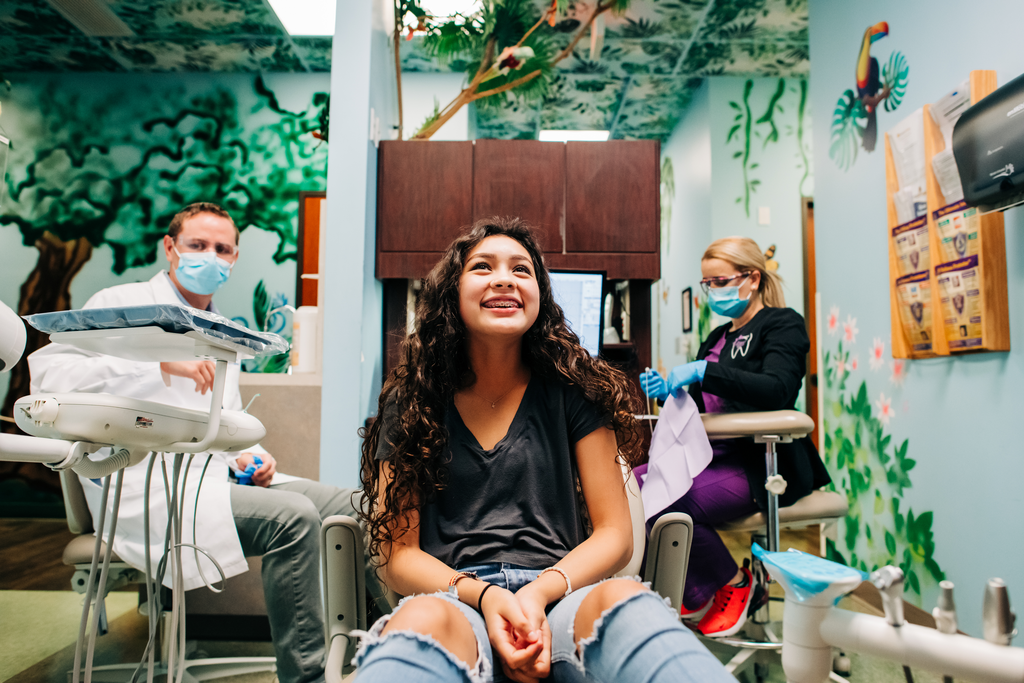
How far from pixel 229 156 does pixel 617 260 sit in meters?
2.87

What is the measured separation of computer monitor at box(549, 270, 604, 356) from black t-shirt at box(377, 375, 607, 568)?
1.30 metres

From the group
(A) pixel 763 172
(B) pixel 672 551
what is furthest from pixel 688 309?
(B) pixel 672 551

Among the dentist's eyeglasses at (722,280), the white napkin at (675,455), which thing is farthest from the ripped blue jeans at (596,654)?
the dentist's eyeglasses at (722,280)

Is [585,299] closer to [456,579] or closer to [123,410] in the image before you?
[456,579]

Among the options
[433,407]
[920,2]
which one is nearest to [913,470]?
[920,2]

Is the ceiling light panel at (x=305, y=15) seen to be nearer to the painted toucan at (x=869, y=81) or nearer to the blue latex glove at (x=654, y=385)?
the painted toucan at (x=869, y=81)

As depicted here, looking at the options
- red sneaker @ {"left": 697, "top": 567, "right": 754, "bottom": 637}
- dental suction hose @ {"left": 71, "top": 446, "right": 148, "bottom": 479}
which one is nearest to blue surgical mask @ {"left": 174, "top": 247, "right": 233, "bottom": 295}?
dental suction hose @ {"left": 71, "top": 446, "right": 148, "bottom": 479}

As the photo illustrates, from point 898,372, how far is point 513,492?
184 cm

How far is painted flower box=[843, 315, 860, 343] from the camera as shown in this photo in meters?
2.59

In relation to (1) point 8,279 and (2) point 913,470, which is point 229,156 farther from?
(2) point 913,470

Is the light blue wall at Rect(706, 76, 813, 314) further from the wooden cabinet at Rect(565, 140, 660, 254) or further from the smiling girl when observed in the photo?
the smiling girl

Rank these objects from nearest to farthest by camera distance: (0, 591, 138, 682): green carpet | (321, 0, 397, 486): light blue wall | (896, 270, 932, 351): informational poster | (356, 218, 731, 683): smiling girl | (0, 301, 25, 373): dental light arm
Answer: (0, 301, 25, 373): dental light arm
(356, 218, 731, 683): smiling girl
(0, 591, 138, 682): green carpet
(896, 270, 932, 351): informational poster
(321, 0, 397, 486): light blue wall

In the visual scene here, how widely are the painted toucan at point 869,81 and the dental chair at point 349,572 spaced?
2.09 meters

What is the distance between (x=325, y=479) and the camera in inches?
85.1
